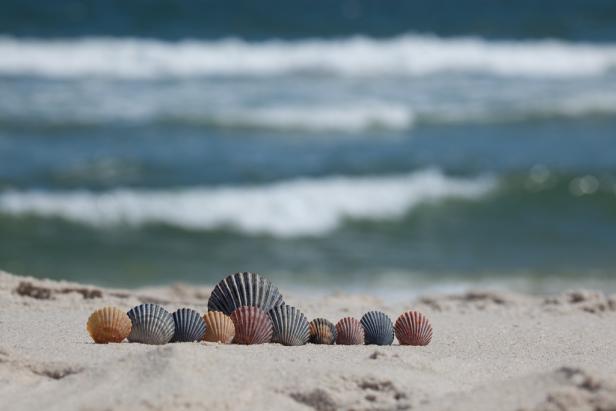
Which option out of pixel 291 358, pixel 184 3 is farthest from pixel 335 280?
pixel 184 3

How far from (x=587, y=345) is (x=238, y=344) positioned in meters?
1.46

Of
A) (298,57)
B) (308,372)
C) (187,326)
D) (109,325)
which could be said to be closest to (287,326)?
(187,326)

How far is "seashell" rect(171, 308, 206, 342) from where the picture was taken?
3588mm

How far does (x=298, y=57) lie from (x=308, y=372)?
50.1ft

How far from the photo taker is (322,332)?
3764mm

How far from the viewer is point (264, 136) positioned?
1219cm

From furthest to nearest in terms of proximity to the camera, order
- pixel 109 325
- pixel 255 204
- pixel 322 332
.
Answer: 1. pixel 255 204
2. pixel 322 332
3. pixel 109 325

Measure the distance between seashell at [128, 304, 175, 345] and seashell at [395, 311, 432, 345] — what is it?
0.85 metres

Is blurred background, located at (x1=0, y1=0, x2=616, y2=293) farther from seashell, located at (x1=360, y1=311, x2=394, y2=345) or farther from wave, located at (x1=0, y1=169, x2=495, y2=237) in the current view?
seashell, located at (x1=360, y1=311, x2=394, y2=345)

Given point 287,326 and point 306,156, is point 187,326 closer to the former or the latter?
point 287,326

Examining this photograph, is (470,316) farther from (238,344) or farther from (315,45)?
(315,45)

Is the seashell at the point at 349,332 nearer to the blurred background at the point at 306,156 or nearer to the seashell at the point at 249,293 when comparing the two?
the seashell at the point at 249,293

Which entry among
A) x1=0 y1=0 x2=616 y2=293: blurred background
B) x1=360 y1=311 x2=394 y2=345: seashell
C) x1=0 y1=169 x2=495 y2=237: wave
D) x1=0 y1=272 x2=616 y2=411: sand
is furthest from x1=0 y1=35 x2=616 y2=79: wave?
x1=360 y1=311 x2=394 y2=345: seashell

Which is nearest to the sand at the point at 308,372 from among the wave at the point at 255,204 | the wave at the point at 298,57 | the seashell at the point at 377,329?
the seashell at the point at 377,329
